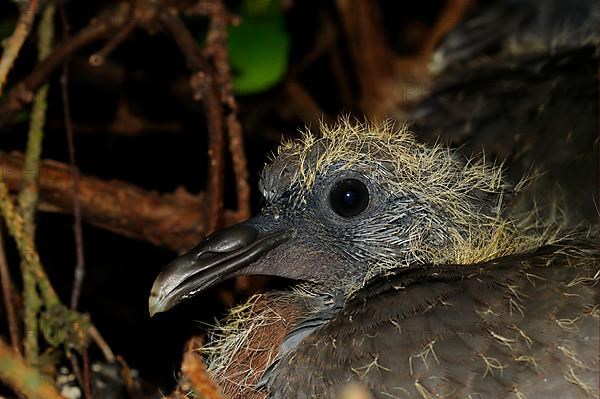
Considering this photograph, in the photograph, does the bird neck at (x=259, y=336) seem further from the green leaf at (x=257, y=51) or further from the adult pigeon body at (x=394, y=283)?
the green leaf at (x=257, y=51)

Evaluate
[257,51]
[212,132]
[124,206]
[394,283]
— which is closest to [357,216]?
[394,283]

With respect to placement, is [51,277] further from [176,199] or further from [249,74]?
[249,74]

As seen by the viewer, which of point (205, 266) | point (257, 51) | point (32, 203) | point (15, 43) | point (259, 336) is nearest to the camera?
point (205, 266)

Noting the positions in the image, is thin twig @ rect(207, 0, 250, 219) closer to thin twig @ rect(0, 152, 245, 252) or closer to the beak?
thin twig @ rect(0, 152, 245, 252)

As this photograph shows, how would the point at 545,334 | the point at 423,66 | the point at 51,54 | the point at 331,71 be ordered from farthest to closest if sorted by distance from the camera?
the point at 331,71 → the point at 423,66 → the point at 51,54 → the point at 545,334

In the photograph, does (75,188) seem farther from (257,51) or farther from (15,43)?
(257,51)

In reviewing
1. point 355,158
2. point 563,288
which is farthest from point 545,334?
point 355,158
